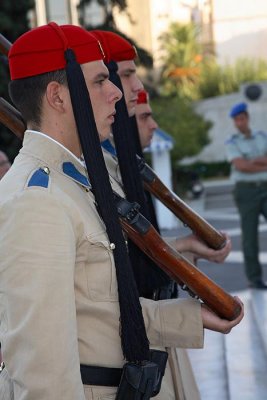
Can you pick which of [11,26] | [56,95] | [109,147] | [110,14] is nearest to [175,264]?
[56,95]

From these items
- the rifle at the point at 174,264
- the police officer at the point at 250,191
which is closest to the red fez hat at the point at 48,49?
the rifle at the point at 174,264

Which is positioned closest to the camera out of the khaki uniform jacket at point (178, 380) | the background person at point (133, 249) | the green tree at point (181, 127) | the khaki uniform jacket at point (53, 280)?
the khaki uniform jacket at point (53, 280)

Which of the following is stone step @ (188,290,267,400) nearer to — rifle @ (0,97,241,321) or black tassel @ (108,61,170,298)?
black tassel @ (108,61,170,298)

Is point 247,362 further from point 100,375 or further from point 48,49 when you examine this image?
point 48,49

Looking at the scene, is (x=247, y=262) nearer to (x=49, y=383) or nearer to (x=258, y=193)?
(x=258, y=193)

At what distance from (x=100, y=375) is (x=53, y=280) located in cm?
34

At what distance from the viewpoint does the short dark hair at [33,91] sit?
2.15 m

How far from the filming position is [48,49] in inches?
84.8

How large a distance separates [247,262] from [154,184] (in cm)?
464

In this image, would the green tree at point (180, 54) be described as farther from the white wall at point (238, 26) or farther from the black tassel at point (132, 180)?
the black tassel at point (132, 180)

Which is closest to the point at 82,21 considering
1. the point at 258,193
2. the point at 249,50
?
the point at 258,193

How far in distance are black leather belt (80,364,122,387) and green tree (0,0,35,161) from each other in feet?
28.5

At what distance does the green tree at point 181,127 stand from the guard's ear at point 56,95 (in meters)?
20.0

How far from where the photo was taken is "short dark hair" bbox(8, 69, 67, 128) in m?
2.15
